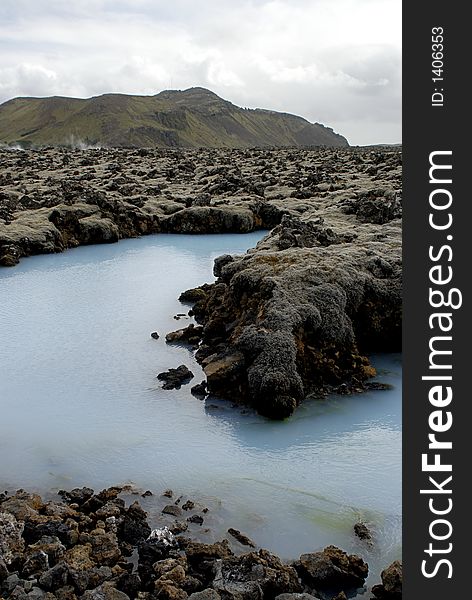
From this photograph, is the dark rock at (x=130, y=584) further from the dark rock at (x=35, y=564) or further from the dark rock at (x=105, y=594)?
the dark rock at (x=35, y=564)

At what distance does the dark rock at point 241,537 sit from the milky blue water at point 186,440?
200 mm

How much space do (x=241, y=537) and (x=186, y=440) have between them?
3147 mm

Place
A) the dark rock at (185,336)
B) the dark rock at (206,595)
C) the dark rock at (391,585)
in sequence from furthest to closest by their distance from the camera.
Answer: the dark rock at (185,336) → the dark rock at (391,585) → the dark rock at (206,595)

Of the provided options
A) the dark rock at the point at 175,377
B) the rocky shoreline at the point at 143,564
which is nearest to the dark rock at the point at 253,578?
the rocky shoreline at the point at 143,564

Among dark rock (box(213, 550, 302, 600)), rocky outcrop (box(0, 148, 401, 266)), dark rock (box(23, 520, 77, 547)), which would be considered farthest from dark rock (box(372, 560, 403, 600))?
rocky outcrop (box(0, 148, 401, 266))

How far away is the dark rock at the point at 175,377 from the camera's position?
13883 millimetres

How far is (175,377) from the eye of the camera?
14117 mm

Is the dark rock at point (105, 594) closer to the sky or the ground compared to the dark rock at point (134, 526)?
closer to the ground

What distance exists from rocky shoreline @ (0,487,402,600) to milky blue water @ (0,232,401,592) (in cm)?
59

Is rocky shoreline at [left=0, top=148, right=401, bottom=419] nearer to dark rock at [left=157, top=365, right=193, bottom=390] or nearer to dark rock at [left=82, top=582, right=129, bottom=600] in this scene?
dark rock at [left=157, top=365, right=193, bottom=390]

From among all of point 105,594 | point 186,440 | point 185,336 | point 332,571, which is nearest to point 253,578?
point 332,571

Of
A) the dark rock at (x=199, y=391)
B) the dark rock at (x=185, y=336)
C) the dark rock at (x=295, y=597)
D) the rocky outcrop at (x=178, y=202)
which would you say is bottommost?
the dark rock at (x=295, y=597)

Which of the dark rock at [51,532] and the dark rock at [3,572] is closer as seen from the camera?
the dark rock at [3,572]

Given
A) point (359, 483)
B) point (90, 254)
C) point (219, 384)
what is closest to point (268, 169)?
point (90, 254)
